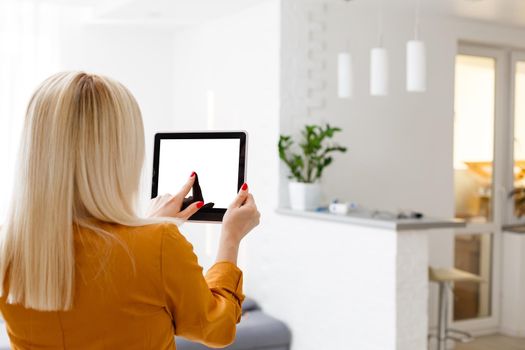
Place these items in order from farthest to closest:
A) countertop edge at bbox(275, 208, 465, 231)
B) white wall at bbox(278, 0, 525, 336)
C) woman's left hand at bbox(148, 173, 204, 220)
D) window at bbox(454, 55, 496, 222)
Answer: window at bbox(454, 55, 496, 222) < white wall at bbox(278, 0, 525, 336) < countertop edge at bbox(275, 208, 465, 231) < woman's left hand at bbox(148, 173, 204, 220)

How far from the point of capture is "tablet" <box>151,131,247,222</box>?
153 cm

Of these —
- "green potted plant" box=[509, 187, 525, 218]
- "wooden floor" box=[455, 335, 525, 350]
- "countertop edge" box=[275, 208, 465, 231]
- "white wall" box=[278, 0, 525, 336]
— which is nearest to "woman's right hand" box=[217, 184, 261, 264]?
"countertop edge" box=[275, 208, 465, 231]

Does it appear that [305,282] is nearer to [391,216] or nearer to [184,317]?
[391,216]

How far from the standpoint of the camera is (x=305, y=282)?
3957 millimetres

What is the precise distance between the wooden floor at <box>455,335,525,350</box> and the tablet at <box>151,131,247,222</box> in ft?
12.0

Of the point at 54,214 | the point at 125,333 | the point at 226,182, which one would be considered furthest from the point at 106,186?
the point at 226,182

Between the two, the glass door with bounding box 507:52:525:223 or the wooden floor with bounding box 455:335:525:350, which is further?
the glass door with bounding box 507:52:525:223

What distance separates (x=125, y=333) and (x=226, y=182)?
0.52m

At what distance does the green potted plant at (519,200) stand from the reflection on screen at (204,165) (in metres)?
4.12

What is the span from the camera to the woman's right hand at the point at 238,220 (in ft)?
4.33

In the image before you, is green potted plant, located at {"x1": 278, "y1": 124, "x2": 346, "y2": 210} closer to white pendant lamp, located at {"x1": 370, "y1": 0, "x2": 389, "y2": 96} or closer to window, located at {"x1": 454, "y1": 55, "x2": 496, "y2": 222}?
white pendant lamp, located at {"x1": 370, "y1": 0, "x2": 389, "y2": 96}

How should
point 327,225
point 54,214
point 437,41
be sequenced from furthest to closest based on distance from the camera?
point 437,41 → point 327,225 → point 54,214

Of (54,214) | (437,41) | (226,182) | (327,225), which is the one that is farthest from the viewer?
(437,41)

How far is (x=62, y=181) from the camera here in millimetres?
1064
